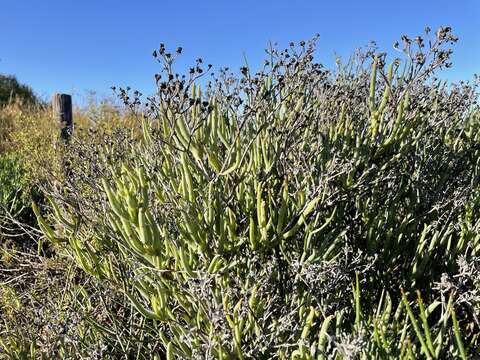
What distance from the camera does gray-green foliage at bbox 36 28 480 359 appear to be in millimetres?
1635

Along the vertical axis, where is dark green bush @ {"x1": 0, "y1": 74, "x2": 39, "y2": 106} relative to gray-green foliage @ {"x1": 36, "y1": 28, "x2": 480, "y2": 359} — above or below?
above

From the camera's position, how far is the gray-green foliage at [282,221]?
1.63 meters

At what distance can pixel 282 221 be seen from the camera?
68.6 inches

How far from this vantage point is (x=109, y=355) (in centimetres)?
203

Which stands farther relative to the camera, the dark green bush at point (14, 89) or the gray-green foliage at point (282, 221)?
the dark green bush at point (14, 89)

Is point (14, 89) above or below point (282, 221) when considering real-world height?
above

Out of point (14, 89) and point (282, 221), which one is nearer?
point (282, 221)

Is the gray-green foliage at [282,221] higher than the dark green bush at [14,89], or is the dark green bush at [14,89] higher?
the dark green bush at [14,89]

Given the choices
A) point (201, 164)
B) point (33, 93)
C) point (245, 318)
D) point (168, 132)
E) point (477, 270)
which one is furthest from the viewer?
point (33, 93)

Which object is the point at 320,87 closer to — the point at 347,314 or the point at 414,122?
the point at 414,122

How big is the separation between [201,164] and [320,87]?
3.77ft

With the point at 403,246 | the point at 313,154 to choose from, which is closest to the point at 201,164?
the point at 313,154

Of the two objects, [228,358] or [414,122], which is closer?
[228,358]

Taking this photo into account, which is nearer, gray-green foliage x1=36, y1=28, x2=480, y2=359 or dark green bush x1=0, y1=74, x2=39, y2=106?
gray-green foliage x1=36, y1=28, x2=480, y2=359
